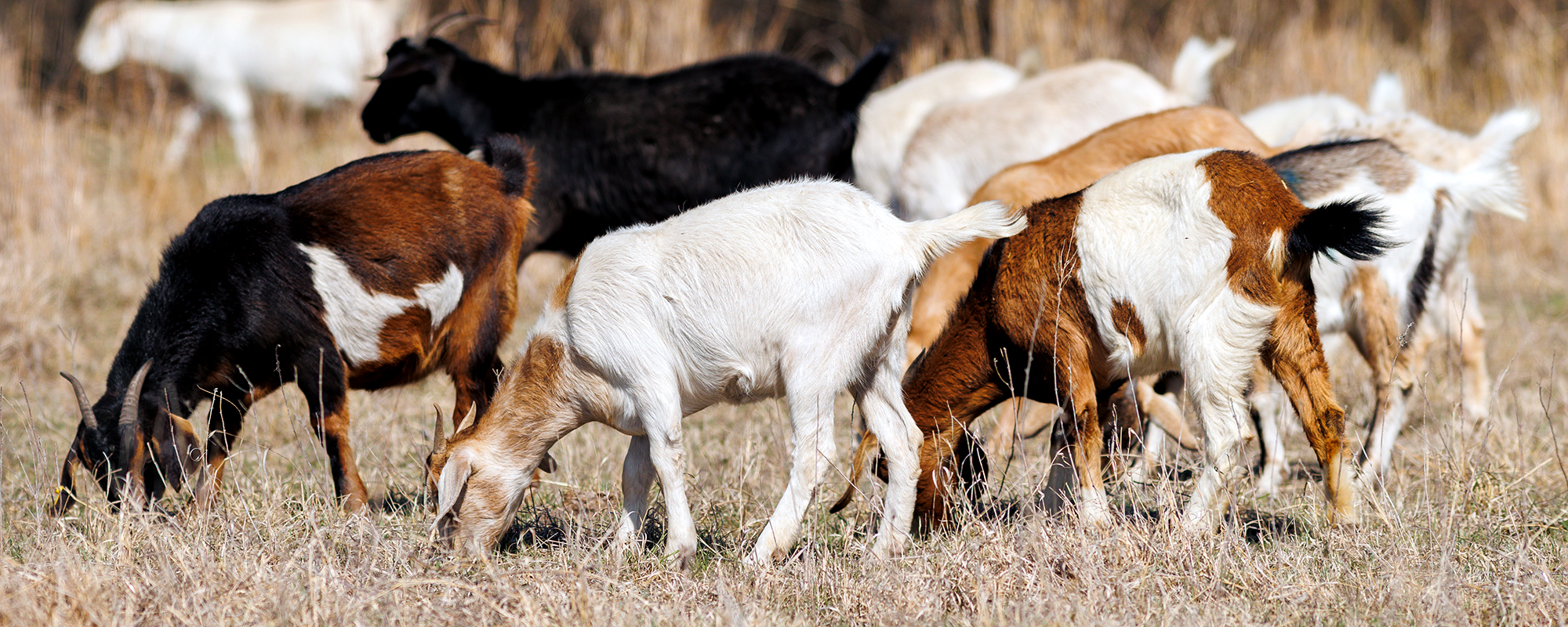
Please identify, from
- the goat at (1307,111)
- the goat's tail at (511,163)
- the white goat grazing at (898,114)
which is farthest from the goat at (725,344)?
the white goat grazing at (898,114)

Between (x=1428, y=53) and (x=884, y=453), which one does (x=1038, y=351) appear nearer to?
(x=884, y=453)

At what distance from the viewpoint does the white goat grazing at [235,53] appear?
12750 mm

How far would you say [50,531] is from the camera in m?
3.85

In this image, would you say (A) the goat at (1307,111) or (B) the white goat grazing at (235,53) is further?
(B) the white goat grazing at (235,53)

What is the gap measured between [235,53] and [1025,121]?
29.9ft

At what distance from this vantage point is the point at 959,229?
3.69m

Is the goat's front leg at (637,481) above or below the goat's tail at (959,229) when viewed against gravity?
below

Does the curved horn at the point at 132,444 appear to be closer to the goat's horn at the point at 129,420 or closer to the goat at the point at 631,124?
the goat's horn at the point at 129,420

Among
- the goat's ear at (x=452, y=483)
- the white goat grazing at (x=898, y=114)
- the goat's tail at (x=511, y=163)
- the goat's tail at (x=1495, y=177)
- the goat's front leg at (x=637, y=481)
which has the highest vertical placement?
the goat's tail at (x=511, y=163)

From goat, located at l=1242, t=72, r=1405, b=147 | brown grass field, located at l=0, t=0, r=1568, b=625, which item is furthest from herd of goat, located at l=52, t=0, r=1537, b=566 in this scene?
goat, located at l=1242, t=72, r=1405, b=147

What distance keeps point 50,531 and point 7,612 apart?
75 cm

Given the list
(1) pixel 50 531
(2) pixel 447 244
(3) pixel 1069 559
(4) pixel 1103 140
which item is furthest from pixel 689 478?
(4) pixel 1103 140

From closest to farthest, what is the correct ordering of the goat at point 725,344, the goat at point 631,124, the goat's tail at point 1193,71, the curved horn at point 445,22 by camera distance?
1. the goat at point 725,344
2. the curved horn at point 445,22
3. the goat at point 631,124
4. the goat's tail at point 1193,71

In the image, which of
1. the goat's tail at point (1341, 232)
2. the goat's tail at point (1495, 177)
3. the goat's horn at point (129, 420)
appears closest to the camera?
the goat's tail at point (1341, 232)
